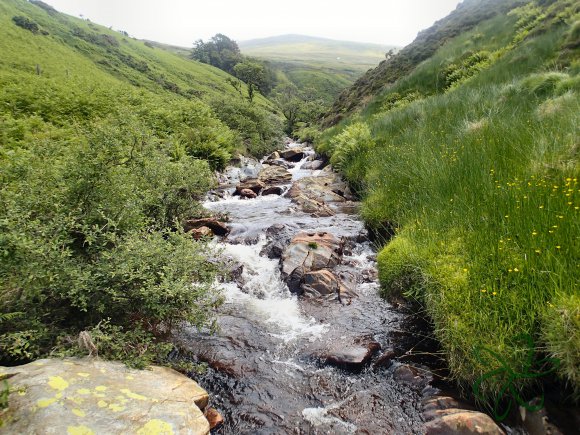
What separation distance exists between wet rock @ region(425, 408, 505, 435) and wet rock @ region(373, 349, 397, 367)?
1.05 metres

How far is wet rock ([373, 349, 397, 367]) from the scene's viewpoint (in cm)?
447

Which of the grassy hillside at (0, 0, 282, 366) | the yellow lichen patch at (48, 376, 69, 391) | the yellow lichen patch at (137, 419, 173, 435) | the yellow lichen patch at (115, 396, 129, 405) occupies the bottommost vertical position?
the yellow lichen patch at (137, 419, 173, 435)

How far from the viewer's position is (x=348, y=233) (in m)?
9.30

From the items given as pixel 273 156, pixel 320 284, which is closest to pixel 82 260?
pixel 320 284

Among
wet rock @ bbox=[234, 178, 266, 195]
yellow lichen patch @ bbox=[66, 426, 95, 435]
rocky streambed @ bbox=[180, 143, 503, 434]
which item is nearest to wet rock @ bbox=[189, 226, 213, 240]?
rocky streambed @ bbox=[180, 143, 503, 434]

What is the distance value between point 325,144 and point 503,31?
49.0 ft

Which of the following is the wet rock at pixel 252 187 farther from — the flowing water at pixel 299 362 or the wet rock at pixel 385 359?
the wet rock at pixel 385 359

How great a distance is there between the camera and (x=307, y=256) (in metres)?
7.50

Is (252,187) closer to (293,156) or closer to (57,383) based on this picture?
(293,156)

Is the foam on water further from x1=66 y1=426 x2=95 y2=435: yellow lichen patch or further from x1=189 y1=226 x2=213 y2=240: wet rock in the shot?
x1=66 y1=426 x2=95 y2=435: yellow lichen patch

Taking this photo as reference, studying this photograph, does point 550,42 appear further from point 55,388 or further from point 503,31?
point 55,388

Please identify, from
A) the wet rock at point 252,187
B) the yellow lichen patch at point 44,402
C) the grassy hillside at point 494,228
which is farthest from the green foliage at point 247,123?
the yellow lichen patch at point 44,402

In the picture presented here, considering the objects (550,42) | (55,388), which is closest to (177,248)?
(55,388)

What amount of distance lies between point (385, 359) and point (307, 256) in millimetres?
3278
